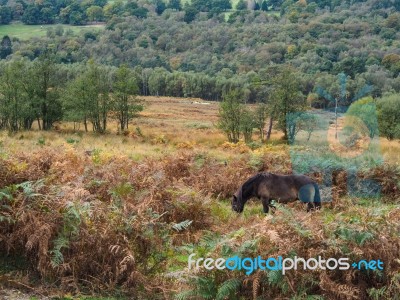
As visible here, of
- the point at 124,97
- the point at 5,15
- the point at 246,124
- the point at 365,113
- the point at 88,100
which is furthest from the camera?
the point at 5,15

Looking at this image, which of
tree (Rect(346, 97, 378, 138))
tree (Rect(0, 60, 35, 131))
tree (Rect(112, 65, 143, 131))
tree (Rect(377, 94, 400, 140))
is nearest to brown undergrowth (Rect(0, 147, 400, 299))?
tree (Rect(346, 97, 378, 138))

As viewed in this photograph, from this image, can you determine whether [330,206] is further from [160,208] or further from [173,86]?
[173,86]

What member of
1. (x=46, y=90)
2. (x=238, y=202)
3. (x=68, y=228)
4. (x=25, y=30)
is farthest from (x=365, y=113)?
(x=25, y=30)

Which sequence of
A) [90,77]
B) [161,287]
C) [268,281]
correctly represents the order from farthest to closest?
[90,77]
[161,287]
[268,281]

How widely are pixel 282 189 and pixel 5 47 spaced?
145m

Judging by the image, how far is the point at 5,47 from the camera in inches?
5546

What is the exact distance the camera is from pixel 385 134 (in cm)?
5566

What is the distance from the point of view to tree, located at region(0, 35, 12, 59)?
458 ft

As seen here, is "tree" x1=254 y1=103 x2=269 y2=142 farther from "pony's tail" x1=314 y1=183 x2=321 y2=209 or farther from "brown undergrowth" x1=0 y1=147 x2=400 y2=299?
"brown undergrowth" x1=0 y1=147 x2=400 y2=299

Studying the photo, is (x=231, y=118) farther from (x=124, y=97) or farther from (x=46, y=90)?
(x=46, y=90)

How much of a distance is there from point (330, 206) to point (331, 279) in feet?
21.6

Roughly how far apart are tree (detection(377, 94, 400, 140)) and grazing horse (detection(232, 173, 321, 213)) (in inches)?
1868

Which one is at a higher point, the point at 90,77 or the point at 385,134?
the point at 90,77

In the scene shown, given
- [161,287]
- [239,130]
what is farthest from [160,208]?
[239,130]
